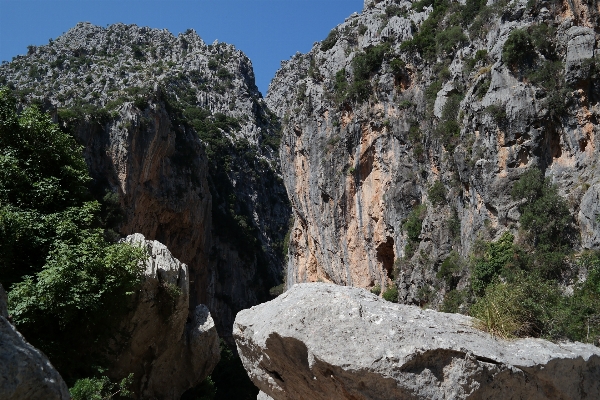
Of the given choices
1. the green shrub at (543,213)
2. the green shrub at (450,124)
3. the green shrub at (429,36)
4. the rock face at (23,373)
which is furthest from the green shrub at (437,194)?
the rock face at (23,373)

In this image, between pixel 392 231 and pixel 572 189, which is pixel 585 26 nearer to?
pixel 572 189

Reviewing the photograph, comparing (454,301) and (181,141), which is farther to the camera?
(181,141)

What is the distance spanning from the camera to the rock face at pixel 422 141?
1798cm

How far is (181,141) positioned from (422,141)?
22.1 m

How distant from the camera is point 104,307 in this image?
38.4 feet

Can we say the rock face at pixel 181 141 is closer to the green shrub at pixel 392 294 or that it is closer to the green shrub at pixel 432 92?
the green shrub at pixel 392 294

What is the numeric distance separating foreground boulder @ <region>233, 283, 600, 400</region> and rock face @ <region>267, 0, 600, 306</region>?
11.5 metres

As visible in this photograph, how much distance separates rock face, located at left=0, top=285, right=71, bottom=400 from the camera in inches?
125

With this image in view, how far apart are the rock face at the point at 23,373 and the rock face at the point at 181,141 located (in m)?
27.6

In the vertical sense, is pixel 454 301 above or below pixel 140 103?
below

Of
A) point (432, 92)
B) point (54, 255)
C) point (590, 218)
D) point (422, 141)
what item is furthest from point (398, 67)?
point (54, 255)

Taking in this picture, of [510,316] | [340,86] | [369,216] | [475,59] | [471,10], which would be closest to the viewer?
[510,316]

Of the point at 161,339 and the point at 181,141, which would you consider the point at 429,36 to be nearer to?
the point at 161,339

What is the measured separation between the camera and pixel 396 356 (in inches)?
199
